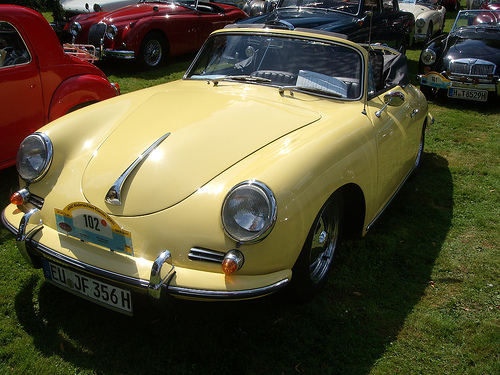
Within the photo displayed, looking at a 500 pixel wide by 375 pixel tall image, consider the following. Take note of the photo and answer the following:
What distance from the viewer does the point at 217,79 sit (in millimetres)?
3553

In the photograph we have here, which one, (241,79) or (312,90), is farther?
(241,79)

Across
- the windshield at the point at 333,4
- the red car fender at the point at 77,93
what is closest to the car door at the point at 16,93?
the red car fender at the point at 77,93

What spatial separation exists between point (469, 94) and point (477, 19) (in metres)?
1.95

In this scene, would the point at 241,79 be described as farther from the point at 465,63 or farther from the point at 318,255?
the point at 465,63

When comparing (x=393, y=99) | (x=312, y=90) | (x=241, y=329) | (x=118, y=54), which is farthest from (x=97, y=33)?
(x=241, y=329)

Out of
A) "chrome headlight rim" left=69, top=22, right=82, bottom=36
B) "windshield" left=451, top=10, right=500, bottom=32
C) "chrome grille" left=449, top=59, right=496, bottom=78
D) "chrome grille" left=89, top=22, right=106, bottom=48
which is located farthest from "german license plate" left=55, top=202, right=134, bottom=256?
"windshield" left=451, top=10, right=500, bottom=32

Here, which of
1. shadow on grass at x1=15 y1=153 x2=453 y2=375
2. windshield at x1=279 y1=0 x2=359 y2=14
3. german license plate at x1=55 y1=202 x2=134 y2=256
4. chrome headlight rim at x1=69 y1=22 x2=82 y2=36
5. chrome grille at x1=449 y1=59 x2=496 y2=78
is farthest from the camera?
chrome headlight rim at x1=69 y1=22 x2=82 y2=36

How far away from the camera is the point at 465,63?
7.04 meters

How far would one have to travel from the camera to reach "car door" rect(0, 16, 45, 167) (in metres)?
4.08

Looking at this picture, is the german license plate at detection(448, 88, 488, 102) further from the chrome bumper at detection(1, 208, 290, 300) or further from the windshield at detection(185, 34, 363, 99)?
the chrome bumper at detection(1, 208, 290, 300)

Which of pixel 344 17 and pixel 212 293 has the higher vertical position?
pixel 344 17

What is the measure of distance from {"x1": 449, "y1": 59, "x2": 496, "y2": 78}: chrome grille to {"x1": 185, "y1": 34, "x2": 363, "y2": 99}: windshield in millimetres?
4494

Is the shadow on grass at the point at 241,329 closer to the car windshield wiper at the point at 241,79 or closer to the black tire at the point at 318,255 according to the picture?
the black tire at the point at 318,255

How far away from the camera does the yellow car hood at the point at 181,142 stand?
239 centimetres
